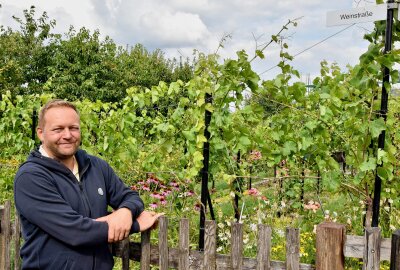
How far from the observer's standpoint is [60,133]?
7.84 feet

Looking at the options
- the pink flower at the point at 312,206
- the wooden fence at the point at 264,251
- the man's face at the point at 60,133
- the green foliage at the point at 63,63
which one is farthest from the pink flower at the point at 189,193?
the green foliage at the point at 63,63

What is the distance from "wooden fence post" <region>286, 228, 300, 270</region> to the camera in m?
2.29

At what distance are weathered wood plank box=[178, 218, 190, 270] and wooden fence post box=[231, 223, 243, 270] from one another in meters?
0.28

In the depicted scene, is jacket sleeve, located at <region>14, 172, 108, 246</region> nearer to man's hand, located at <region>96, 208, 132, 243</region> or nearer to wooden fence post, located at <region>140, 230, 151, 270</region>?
man's hand, located at <region>96, 208, 132, 243</region>

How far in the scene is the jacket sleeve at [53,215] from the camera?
226cm

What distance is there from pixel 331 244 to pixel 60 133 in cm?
138

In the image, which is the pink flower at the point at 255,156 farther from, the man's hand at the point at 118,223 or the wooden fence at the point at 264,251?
the man's hand at the point at 118,223

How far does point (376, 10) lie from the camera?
2760 millimetres

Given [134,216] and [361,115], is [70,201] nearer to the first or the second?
[134,216]

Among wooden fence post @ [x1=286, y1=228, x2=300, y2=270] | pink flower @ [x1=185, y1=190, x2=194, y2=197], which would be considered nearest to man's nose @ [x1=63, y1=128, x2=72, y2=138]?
wooden fence post @ [x1=286, y1=228, x2=300, y2=270]

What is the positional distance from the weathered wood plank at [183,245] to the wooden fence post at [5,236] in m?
1.49

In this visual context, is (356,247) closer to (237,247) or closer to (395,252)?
→ (395,252)

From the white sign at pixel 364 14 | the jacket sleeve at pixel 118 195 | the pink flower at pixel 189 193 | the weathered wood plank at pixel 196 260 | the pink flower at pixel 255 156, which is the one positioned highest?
the white sign at pixel 364 14

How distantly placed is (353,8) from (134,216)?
167cm
